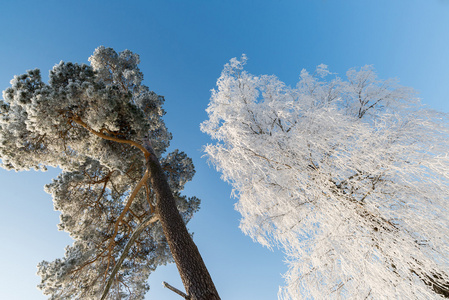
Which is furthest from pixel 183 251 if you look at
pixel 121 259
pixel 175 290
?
pixel 121 259

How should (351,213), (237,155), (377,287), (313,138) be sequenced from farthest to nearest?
(237,155) < (313,138) < (351,213) < (377,287)

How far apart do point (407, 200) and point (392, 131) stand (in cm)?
129

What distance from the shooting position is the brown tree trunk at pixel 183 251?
3.55m

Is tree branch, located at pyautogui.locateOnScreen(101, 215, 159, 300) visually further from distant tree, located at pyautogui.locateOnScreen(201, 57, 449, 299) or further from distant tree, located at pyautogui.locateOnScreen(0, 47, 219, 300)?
distant tree, located at pyautogui.locateOnScreen(201, 57, 449, 299)

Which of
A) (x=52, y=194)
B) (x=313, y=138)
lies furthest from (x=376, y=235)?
(x=52, y=194)

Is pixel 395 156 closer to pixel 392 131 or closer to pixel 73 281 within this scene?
pixel 392 131

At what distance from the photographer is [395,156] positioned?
3707 mm

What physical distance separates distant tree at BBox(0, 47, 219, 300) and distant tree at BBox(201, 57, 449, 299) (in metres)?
2.34

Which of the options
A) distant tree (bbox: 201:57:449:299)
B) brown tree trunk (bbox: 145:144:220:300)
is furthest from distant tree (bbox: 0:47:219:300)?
distant tree (bbox: 201:57:449:299)

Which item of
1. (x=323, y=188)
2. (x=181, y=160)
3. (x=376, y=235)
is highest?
(x=181, y=160)

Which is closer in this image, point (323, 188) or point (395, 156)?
point (395, 156)

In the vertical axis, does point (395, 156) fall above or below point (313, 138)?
below

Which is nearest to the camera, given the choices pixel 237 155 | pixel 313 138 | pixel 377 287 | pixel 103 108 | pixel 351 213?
pixel 377 287

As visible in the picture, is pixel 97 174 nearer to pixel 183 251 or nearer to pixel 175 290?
pixel 183 251
